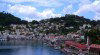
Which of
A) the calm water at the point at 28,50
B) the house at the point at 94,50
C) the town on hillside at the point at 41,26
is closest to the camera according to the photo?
the house at the point at 94,50

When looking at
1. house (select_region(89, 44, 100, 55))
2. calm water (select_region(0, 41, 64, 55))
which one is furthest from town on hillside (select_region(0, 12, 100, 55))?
house (select_region(89, 44, 100, 55))

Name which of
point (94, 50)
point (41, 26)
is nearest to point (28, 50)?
point (94, 50)

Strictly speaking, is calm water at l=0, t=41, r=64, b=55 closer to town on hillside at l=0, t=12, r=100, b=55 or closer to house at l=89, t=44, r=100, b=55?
house at l=89, t=44, r=100, b=55

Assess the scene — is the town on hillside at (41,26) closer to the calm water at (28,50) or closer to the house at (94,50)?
the calm water at (28,50)

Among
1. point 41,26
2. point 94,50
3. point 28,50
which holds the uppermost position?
point 41,26

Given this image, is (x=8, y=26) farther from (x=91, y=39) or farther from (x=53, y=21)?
(x=91, y=39)

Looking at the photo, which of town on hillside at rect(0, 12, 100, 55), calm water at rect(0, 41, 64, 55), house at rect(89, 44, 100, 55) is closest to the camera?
house at rect(89, 44, 100, 55)

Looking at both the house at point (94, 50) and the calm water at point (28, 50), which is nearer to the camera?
the house at point (94, 50)

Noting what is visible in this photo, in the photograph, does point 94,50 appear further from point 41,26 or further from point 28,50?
point 41,26

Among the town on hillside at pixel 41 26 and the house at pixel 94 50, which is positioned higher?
the town on hillside at pixel 41 26

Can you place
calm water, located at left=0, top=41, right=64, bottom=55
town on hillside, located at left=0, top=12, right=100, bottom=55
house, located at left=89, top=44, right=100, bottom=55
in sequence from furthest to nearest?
1. town on hillside, located at left=0, top=12, right=100, bottom=55
2. calm water, located at left=0, top=41, right=64, bottom=55
3. house, located at left=89, top=44, right=100, bottom=55

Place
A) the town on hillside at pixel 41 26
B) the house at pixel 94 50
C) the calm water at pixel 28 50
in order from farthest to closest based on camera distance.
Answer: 1. the town on hillside at pixel 41 26
2. the calm water at pixel 28 50
3. the house at pixel 94 50

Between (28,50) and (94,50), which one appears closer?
(94,50)

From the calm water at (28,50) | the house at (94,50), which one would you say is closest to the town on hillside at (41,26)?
the calm water at (28,50)
